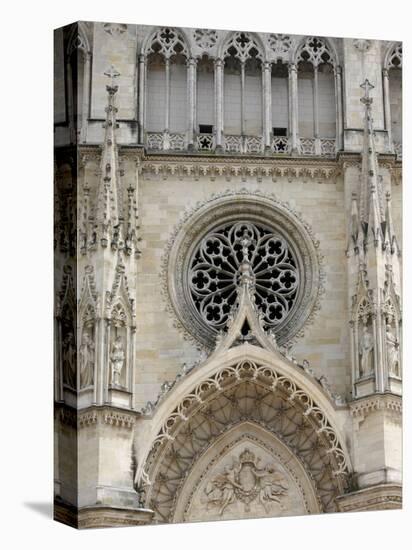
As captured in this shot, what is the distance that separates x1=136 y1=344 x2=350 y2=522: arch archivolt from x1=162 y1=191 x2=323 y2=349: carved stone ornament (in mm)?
485

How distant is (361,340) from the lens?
15.1m

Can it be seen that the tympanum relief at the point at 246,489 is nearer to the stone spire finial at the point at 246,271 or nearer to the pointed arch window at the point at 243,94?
the stone spire finial at the point at 246,271

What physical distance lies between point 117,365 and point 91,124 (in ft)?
8.02

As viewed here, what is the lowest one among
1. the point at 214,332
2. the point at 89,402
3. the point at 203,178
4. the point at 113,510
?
the point at 113,510

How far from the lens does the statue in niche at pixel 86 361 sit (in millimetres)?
14016

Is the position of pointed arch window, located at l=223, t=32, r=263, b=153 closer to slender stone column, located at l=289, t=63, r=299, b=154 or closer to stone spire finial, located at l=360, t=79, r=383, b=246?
slender stone column, located at l=289, t=63, r=299, b=154

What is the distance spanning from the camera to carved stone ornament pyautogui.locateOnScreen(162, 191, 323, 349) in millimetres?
15117

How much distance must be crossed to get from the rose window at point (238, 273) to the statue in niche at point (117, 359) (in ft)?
3.79

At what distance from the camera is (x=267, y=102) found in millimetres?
15391

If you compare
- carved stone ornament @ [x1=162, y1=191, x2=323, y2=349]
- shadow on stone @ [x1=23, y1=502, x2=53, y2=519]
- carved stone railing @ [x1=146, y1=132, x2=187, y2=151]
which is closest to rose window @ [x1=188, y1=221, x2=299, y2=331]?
carved stone ornament @ [x1=162, y1=191, x2=323, y2=349]

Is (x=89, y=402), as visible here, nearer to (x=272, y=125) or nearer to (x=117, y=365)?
(x=117, y=365)

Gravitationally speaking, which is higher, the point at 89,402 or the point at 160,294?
the point at 160,294

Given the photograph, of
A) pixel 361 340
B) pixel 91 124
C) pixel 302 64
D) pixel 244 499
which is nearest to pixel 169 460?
pixel 244 499

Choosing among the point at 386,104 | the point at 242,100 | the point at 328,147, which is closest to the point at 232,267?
the point at 328,147
